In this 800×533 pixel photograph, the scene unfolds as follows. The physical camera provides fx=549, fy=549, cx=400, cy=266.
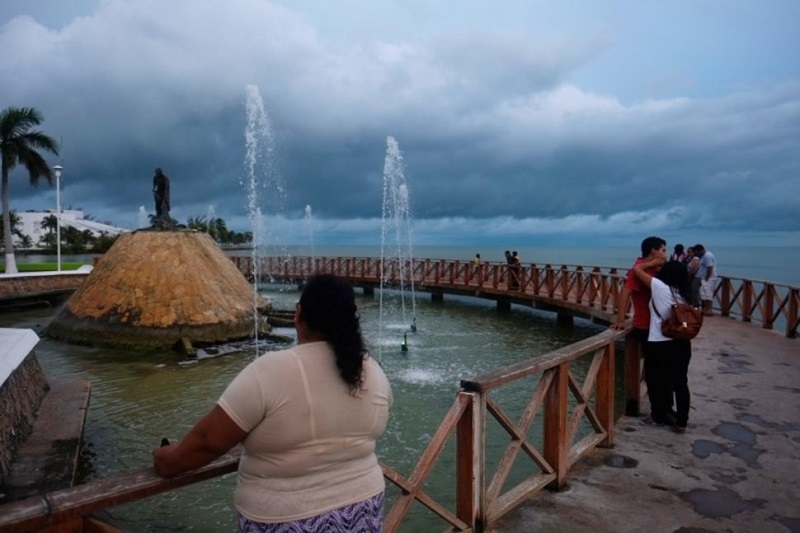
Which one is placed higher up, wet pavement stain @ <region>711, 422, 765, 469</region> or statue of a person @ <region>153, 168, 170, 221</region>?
statue of a person @ <region>153, 168, 170, 221</region>

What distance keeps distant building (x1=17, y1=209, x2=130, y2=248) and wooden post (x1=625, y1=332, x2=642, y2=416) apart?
309ft

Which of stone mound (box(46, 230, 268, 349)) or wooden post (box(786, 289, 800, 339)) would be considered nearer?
wooden post (box(786, 289, 800, 339))

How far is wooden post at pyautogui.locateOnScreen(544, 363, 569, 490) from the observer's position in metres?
4.04

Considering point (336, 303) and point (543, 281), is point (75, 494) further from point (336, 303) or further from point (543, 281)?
point (543, 281)

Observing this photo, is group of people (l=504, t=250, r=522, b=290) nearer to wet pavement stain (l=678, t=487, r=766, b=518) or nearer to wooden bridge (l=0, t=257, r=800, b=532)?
wooden bridge (l=0, t=257, r=800, b=532)

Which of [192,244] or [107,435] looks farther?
[192,244]

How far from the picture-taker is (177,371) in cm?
1202

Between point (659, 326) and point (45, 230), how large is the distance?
4372 inches

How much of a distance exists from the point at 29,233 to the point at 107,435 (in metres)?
108

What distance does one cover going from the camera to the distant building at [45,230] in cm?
8856

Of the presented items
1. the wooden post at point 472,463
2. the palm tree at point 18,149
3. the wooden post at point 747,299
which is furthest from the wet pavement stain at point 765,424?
the palm tree at point 18,149

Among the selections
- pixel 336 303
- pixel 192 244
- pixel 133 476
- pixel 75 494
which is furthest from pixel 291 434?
pixel 192 244

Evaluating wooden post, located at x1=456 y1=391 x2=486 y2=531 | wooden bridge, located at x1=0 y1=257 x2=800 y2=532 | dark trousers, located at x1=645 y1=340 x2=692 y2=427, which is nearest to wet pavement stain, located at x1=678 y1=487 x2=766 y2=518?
wooden bridge, located at x1=0 y1=257 x2=800 y2=532

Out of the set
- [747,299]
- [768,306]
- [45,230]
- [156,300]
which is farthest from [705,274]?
[45,230]
